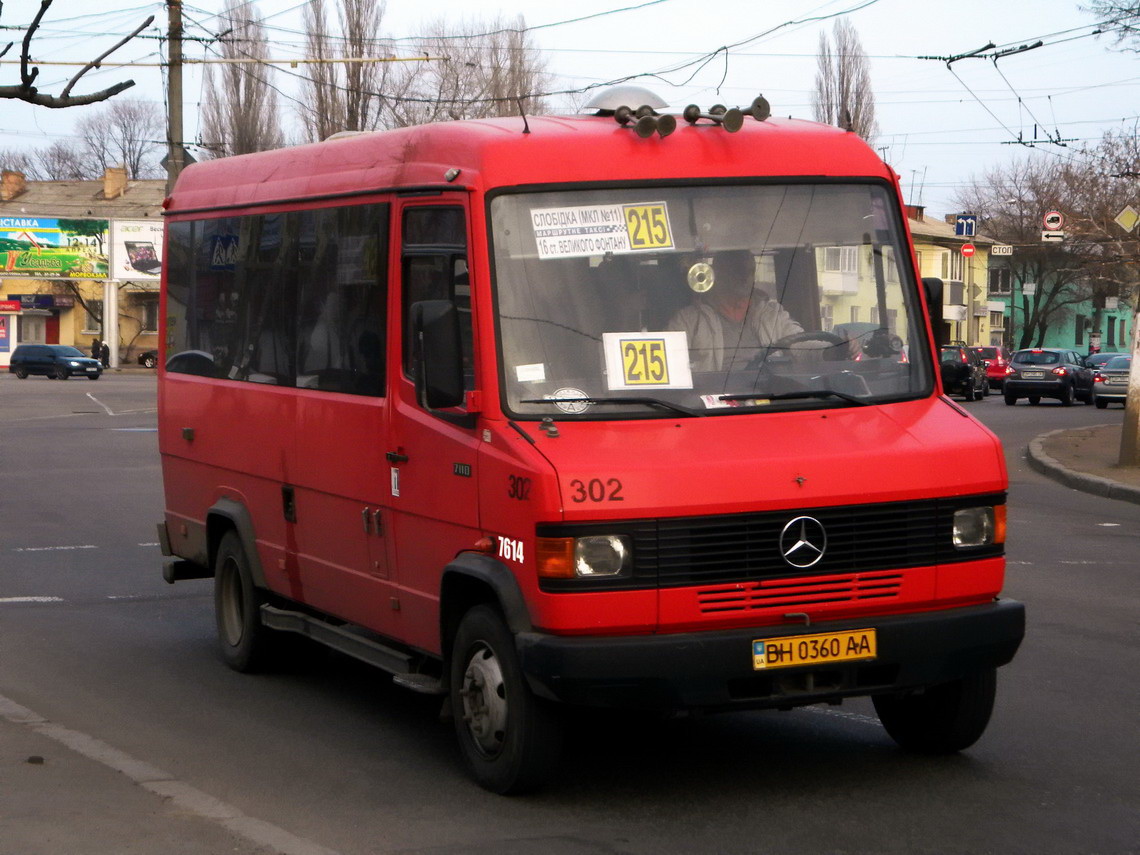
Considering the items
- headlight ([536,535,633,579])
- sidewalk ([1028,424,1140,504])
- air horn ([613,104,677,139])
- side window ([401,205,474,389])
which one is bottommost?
sidewalk ([1028,424,1140,504])

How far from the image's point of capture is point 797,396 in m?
6.14

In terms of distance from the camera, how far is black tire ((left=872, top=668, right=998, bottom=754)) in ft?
20.7

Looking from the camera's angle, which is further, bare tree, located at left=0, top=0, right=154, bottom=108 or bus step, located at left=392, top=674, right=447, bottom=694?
bare tree, located at left=0, top=0, right=154, bottom=108

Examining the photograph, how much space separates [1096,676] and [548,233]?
3.81 m

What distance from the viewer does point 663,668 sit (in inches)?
217

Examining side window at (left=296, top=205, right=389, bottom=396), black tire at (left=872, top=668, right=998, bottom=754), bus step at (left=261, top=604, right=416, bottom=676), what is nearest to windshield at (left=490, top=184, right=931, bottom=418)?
side window at (left=296, top=205, right=389, bottom=396)

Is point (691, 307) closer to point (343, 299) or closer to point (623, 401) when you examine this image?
point (623, 401)

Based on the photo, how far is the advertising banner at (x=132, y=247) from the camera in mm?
77750

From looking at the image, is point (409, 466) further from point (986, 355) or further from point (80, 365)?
point (80, 365)

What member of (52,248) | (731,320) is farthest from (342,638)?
(52,248)

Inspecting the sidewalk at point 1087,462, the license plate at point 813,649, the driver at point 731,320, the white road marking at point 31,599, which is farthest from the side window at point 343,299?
the sidewalk at point 1087,462

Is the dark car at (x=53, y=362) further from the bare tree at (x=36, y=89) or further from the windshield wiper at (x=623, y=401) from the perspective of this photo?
the windshield wiper at (x=623, y=401)

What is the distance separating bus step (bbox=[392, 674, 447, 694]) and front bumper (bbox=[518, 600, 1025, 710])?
851 millimetres

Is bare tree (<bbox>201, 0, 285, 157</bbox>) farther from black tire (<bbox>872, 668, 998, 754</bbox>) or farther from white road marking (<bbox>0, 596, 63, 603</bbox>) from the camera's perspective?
black tire (<bbox>872, 668, 998, 754</bbox>)
